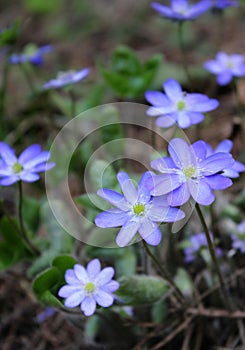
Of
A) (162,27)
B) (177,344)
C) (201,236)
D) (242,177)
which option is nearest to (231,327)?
(177,344)

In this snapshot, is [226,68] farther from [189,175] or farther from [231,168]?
[189,175]

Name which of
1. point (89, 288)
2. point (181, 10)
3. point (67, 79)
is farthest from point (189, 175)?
point (181, 10)

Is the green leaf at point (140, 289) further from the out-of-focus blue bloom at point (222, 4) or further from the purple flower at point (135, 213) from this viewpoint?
the out-of-focus blue bloom at point (222, 4)

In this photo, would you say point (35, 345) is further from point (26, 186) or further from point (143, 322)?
point (26, 186)

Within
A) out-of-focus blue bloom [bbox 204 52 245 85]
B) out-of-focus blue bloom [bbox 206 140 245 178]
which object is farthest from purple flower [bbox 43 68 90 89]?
out-of-focus blue bloom [bbox 206 140 245 178]

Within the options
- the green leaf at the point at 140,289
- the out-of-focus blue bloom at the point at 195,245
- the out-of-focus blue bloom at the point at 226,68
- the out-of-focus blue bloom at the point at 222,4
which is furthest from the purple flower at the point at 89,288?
the out-of-focus blue bloom at the point at 222,4

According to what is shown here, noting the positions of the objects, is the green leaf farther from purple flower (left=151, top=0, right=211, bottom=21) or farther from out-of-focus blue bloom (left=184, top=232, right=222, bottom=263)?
purple flower (left=151, top=0, right=211, bottom=21)
